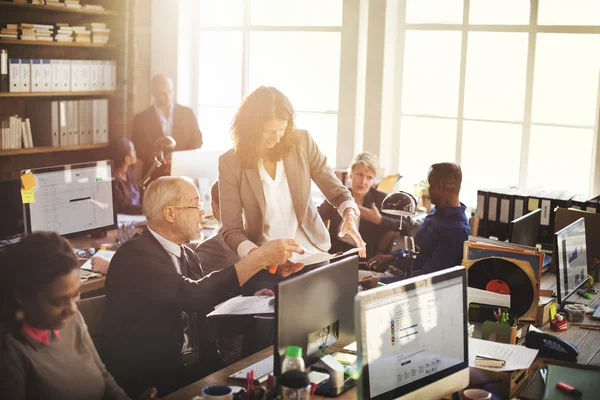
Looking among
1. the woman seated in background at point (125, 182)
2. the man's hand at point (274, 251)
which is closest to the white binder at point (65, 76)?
the woman seated in background at point (125, 182)

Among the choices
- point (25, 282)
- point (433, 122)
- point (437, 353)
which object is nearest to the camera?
point (25, 282)

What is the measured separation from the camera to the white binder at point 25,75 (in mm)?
5484

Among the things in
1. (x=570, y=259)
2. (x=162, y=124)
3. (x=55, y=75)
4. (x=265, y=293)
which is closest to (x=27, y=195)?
(x=265, y=293)

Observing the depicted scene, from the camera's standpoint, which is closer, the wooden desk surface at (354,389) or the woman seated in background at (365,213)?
the wooden desk surface at (354,389)

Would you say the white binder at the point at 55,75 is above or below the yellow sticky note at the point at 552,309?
above

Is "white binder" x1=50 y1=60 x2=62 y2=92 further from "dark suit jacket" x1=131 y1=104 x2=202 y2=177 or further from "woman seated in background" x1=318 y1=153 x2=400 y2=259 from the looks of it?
"woman seated in background" x1=318 y1=153 x2=400 y2=259

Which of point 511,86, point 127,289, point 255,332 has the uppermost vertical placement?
point 511,86

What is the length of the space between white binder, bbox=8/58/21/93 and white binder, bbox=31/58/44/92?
112 mm

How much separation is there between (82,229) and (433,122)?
2.70 metres

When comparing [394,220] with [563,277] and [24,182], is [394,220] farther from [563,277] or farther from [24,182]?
[24,182]

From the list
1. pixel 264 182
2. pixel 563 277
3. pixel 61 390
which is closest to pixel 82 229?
pixel 264 182

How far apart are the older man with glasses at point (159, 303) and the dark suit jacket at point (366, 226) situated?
1885 millimetres

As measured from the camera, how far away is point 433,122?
566cm

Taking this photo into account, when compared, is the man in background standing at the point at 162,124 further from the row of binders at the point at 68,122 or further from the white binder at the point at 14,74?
the white binder at the point at 14,74
